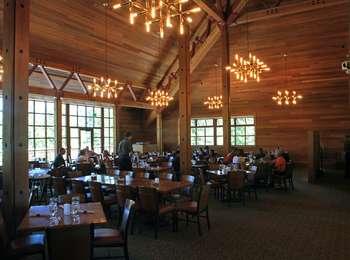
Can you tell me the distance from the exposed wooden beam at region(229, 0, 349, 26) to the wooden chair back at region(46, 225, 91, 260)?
1162 cm

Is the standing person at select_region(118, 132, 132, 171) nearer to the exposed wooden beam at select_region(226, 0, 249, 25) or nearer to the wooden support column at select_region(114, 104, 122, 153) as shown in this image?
the exposed wooden beam at select_region(226, 0, 249, 25)

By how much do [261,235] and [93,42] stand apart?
10.0m

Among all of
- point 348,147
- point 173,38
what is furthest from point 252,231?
point 173,38

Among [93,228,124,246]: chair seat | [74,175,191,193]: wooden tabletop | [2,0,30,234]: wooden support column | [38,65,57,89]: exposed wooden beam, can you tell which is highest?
[38,65,57,89]: exposed wooden beam

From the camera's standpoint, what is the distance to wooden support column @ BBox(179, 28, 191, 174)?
9055mm

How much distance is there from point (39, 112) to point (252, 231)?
11.0m

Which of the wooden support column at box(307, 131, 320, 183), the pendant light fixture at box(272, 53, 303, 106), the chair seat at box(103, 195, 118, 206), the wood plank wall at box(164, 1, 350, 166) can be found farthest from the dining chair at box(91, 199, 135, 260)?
the wood plank wall at box(164, 1, 350, 166)

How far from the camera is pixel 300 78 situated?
15.2 meters

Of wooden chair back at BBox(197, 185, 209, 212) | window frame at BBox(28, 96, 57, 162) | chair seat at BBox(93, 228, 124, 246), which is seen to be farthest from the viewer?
window frame at BBox(28, 96, 57, 162)

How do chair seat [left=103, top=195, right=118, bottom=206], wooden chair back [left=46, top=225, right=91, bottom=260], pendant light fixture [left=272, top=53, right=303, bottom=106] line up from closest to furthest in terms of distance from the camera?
wooden chair back [left=46, top=225, right=91, bottom=260] < chair seat [left=103, top=195, right=118, bottom=206] < pendant light fixture [left=272, top=53, right=303, bottom=106]

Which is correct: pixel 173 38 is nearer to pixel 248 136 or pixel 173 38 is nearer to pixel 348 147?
pixel 248 136

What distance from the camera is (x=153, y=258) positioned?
4.70 metres

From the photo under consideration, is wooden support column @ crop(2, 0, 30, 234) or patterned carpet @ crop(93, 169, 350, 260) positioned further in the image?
patterned carpet @ crop(93, 169, 350, 260)

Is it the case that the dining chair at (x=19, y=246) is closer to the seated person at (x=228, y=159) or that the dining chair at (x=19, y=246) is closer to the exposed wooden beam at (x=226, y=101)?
the seated person at (x=228, y=159)
